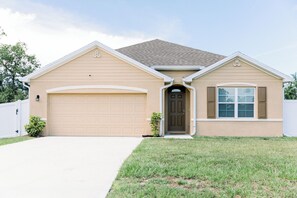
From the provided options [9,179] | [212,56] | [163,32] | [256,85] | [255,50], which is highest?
[163,32]

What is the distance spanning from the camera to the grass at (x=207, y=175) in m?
4.73

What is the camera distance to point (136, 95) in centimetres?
1406

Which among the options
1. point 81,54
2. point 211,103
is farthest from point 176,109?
point 81,54

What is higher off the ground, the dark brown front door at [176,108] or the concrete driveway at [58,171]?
the dark brown front door at [176,108]

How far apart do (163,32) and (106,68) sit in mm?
11843

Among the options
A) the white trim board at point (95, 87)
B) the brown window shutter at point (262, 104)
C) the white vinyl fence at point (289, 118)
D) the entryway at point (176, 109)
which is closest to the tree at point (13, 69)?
the white trim board at point (95, 87)

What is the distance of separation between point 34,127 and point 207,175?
→ 10272mm

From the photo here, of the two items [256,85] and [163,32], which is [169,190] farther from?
[163,32]

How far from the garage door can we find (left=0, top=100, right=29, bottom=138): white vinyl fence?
170 centimetres

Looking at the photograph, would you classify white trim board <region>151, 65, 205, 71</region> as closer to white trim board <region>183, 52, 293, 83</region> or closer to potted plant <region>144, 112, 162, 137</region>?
white trim board <region>183, 52, 293, 83</region>

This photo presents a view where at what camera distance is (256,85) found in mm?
13914

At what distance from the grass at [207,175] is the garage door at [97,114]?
5.75 m

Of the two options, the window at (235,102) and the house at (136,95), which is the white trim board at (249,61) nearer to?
the house at (136,95)

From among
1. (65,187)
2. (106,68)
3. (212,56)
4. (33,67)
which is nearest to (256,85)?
(212,56)
